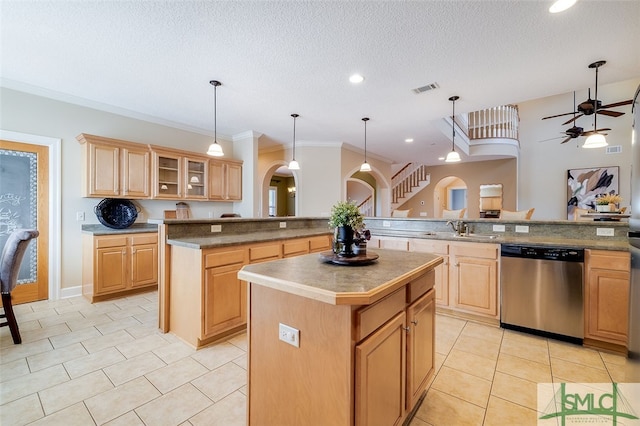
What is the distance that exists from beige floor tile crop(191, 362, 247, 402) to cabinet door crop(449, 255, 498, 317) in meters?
2.51

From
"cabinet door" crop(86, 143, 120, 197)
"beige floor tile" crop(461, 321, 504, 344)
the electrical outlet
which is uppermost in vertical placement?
"cabinet door" crop(86, 143, 120, 197)

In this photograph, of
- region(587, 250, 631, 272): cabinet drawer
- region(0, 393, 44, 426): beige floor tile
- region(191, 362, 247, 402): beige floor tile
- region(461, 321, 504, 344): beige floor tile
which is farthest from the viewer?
region(461, 321, 504, 344): beige floor tile

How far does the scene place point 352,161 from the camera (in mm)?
6652

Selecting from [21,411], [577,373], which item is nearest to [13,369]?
[21,411]

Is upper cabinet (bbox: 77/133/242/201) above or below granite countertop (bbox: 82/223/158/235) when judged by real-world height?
above

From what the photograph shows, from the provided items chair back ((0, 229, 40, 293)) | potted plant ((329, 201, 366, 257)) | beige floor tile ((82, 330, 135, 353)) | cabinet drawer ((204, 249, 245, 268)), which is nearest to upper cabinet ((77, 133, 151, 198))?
chair back ((0, 229, 40, 293))

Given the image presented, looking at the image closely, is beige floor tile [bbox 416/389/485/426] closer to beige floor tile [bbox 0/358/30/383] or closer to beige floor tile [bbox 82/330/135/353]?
beige floor tile [bbox 82/330/135/353]

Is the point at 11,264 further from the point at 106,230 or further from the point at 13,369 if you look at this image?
the point at 106,230

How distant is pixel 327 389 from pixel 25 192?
15.3 ft

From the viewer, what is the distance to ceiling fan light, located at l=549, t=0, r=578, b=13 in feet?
6.28

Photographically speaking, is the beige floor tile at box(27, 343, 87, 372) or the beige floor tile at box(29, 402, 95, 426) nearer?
the beige floor tile at box(29, 402, 95, 426)

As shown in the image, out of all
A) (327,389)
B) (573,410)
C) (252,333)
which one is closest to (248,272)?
(252,333)

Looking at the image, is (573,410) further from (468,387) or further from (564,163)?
(564,163)

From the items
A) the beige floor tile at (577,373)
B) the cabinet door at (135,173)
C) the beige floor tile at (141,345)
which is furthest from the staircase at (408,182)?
the beige floor tile at (141,345)
